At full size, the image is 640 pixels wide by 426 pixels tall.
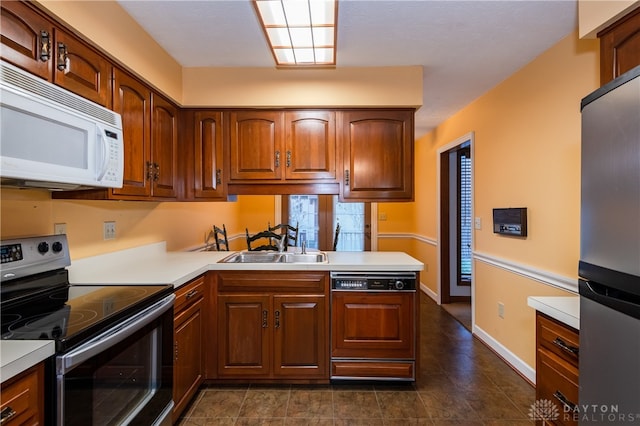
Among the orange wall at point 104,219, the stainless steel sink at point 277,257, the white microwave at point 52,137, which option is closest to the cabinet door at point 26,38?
the white microwave at point 52,137

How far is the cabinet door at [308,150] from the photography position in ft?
8.70

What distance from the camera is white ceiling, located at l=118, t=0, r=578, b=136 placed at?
6.03 ft

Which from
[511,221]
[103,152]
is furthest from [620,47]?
[103,152]

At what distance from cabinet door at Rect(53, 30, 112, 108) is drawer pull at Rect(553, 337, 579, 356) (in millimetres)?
2516

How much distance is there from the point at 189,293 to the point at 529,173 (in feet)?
8.64

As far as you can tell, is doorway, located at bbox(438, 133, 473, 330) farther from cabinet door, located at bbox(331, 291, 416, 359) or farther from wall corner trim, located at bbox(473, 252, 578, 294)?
cabinet door, located at bbox(331, 291, 416, 359)

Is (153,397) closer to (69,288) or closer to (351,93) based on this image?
(69,288)

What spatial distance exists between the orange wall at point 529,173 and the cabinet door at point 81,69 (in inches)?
111

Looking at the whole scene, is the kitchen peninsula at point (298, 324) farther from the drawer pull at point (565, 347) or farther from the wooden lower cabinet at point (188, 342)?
the drawer pull at point (565, 347)

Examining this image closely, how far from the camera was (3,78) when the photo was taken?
3.56 feet

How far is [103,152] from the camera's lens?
151cm

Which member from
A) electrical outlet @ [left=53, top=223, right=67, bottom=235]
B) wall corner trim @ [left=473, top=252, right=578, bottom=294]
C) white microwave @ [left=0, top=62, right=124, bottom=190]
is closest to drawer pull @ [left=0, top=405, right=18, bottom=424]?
white microwave @ [left=0, top=62, right=124, bottom=190]

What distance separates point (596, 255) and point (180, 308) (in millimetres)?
2028

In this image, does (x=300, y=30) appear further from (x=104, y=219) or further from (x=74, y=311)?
(x=74, y=311)
